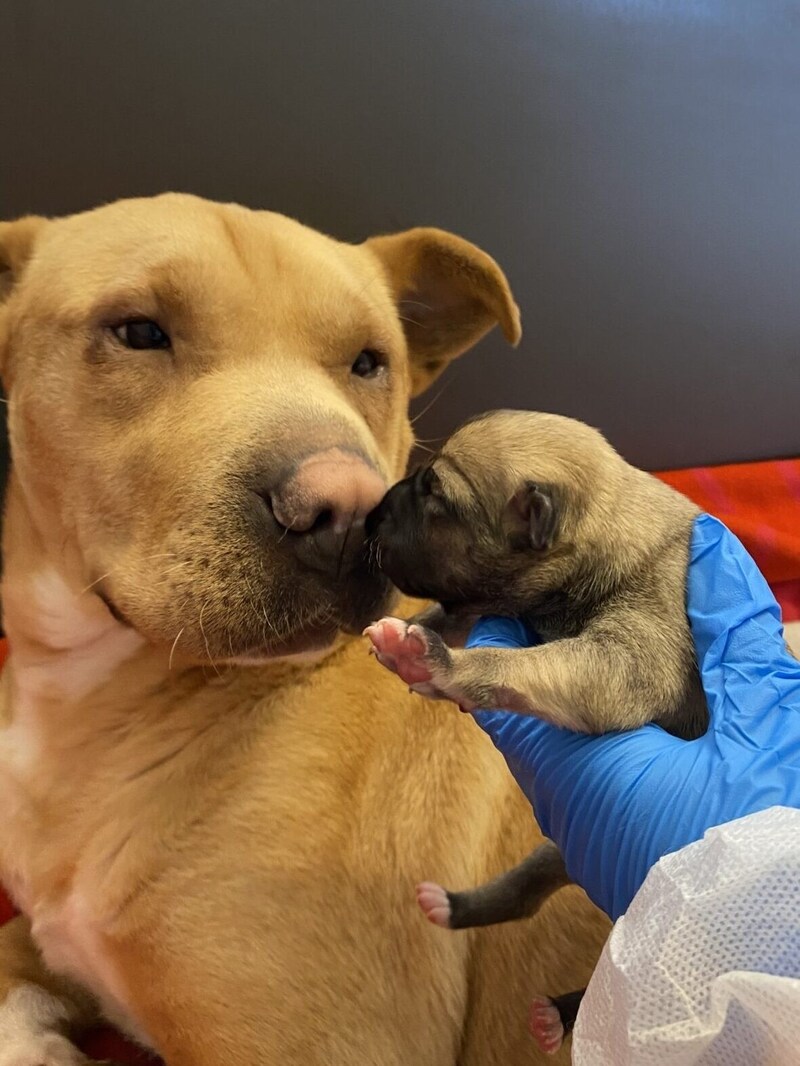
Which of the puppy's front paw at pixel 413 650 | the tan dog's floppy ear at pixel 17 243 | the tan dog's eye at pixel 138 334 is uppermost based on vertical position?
the tan dog's floppy ear at pixel 17 243

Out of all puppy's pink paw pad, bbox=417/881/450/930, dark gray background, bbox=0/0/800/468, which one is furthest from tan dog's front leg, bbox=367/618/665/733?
dark gray background, bbox=0/0/800/468

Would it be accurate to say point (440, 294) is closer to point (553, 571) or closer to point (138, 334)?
point (138, 334)

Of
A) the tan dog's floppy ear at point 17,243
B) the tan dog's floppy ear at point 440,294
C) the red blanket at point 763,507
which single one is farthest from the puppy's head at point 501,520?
the red blanket at point 763,507

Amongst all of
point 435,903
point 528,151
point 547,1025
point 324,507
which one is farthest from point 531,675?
point 528,151

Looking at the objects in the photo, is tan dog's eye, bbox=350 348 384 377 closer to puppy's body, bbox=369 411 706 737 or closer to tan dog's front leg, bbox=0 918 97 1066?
puppy's body, bbox=369 411 706 737

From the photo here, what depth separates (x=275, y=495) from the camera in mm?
1381

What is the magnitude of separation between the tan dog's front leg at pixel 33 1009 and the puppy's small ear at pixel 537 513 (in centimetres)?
136

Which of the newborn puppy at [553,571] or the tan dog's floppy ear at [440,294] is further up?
the tan dog's floppy ear at [440,294]

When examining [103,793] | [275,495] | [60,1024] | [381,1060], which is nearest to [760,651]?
[275,495]

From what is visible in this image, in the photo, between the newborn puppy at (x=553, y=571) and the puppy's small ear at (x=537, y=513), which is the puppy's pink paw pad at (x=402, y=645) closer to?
the newborn puppy at (x=553, y=571)

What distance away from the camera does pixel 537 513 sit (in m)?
1.39

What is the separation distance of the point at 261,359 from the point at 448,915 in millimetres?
1017

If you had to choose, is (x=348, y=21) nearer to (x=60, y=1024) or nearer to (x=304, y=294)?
(x=304, y=294)

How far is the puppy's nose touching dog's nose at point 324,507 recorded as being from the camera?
136 cm
